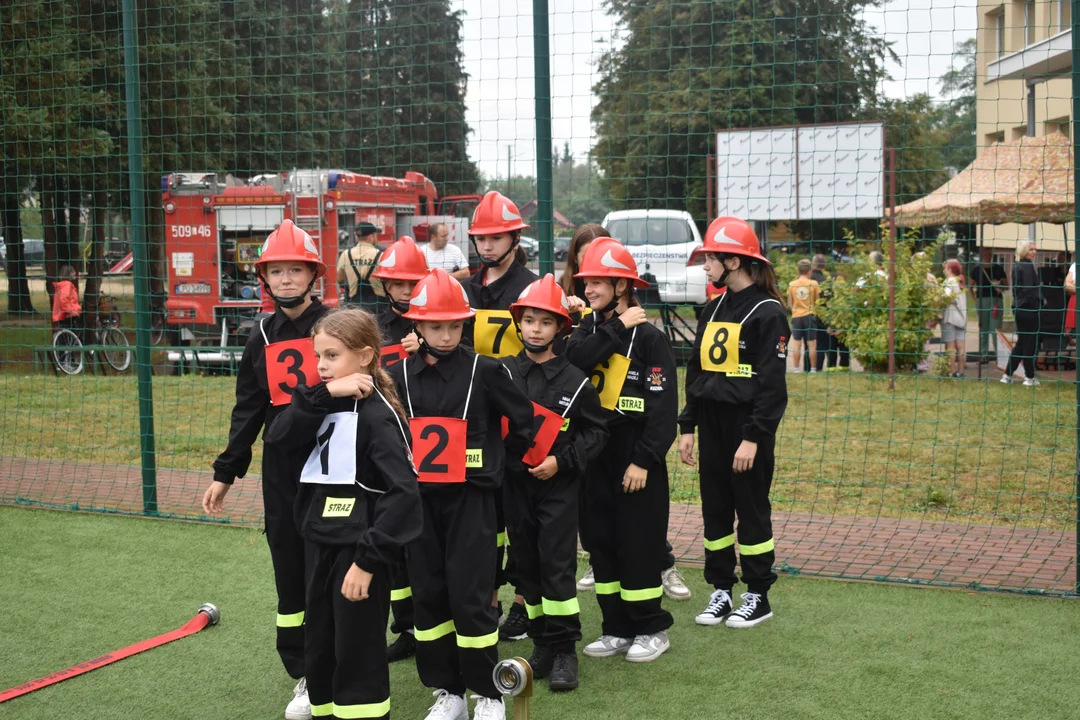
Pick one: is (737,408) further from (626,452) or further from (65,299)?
(65,299)

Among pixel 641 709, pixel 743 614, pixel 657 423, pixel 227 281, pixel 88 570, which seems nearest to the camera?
pixel 641 709

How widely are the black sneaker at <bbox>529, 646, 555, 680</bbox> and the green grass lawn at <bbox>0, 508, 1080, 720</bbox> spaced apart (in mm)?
143

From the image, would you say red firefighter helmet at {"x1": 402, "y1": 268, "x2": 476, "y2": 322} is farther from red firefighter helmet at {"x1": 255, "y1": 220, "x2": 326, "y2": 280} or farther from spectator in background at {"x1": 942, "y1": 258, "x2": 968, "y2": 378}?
spectator in background at {"x1": 942, "y1": 258, "x2": 968, "y2": 378}

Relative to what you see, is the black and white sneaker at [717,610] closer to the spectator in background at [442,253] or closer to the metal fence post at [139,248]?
the metal fence post at [139,248]

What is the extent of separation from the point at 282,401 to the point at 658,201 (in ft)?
21.0

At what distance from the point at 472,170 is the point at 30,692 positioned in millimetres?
5102

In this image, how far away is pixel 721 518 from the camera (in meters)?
5.31

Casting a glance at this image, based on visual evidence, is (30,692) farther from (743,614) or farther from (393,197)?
(393,197)

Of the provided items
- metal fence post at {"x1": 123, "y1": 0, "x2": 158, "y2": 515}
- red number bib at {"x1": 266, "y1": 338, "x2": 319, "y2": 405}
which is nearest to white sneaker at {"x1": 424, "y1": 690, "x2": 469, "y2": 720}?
red number bib at {"x1": 266, "y1": 338, "x2": 319, "y2": 405}

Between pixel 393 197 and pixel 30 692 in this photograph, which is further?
pixel 393 197

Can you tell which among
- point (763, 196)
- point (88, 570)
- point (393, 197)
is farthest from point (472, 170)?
point (393, 197)

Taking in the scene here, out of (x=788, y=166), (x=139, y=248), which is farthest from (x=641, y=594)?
(x=139, y=248)

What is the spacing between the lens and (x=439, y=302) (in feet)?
13.3

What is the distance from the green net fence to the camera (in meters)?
6.86
